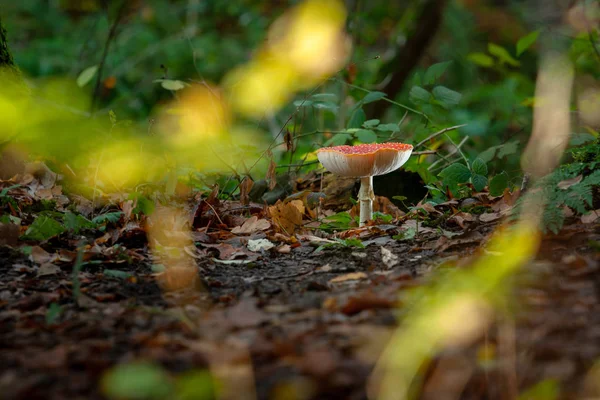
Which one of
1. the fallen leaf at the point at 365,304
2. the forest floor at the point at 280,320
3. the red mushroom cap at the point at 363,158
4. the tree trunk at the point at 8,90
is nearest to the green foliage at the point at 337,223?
the red mushroom cap at the point at 363,158

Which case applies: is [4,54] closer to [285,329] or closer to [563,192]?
[285,329]

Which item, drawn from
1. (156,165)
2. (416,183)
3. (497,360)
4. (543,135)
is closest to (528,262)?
(497,360)

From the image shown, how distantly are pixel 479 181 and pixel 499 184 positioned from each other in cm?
25

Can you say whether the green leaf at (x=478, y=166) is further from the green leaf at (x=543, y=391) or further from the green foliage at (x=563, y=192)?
the green leaf at (x=543, y=391)

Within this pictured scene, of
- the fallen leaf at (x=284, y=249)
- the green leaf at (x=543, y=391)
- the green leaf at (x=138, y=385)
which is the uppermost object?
the fallen leaf at (x=284, y=249)

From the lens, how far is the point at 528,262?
1965mm

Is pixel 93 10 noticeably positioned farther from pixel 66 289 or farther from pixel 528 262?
pixel 528 262

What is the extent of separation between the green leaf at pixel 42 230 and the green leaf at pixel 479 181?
2.36 m

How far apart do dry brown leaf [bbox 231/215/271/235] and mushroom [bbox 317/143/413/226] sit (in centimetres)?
52

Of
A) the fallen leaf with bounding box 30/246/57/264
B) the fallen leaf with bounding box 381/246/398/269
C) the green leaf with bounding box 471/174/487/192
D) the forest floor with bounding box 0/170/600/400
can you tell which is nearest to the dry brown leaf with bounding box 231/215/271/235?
the forest floor with bounding box 0/170/600/400

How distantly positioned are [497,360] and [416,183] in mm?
2812

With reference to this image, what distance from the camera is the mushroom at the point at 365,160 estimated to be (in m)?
3.15

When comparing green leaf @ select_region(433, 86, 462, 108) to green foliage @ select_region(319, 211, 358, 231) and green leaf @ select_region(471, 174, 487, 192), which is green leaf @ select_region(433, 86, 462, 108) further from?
green foliage @ select_region(319, 211, 358, 231)

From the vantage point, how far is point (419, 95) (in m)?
4.16
